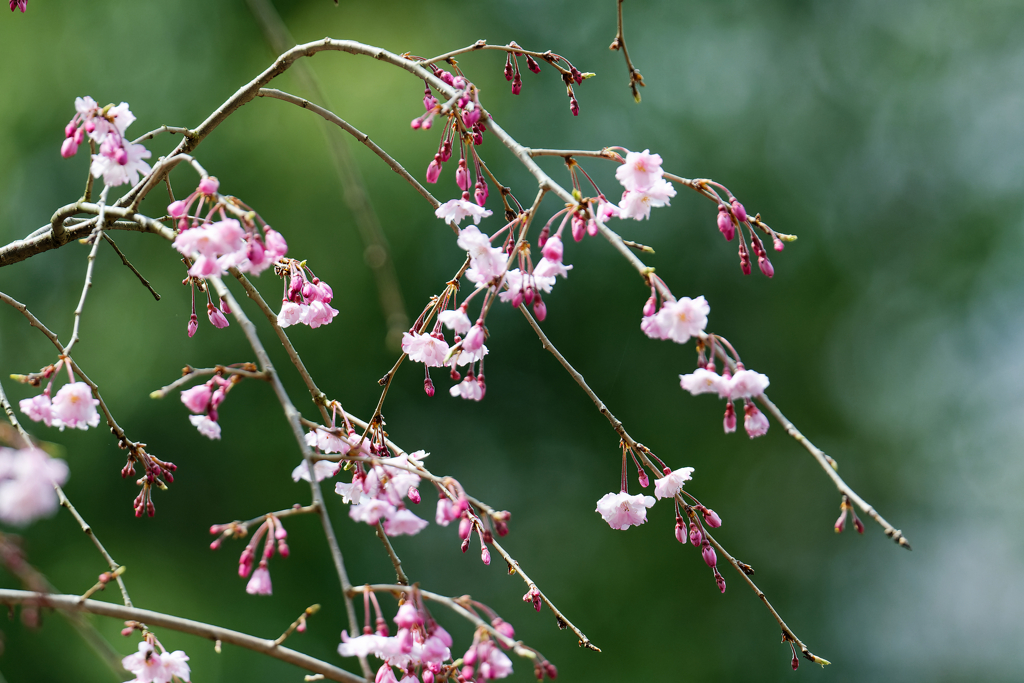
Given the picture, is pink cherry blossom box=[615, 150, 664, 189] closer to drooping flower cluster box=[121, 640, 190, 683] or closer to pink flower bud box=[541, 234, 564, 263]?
pink flower bud box=[541, 234, 564, 263]

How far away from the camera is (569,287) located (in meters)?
4.85

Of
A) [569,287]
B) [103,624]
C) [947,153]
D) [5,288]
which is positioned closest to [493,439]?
[569,287]

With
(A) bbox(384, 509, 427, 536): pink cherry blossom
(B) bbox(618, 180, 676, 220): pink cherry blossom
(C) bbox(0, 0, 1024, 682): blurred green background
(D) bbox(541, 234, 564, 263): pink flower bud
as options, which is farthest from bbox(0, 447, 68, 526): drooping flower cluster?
(C) bbox(0, 0, 1024, 682): blurred green background

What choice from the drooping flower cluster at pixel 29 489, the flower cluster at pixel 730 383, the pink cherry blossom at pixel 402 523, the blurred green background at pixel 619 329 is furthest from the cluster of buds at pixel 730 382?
the blurred green background at pixel 619 329

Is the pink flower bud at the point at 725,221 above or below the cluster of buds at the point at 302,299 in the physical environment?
above

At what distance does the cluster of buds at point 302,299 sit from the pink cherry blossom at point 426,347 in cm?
11

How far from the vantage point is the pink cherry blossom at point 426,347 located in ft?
2.82

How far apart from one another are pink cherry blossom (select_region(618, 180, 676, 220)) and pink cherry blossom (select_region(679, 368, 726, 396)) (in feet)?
0.78

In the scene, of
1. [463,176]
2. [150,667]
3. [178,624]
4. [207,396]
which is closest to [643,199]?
[463,176]

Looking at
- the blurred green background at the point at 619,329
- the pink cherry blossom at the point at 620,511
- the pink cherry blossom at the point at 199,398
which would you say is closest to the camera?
the pink cherry blossom at the point at 199,398

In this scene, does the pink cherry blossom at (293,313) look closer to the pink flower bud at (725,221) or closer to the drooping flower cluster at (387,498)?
the drooping flower cluster at (387,498)

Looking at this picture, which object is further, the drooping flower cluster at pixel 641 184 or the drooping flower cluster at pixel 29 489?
the drooping flower cluster at pixel 641 184

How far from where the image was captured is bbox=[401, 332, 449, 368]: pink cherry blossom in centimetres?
86

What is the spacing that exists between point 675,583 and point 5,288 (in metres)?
4.25
